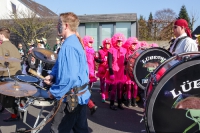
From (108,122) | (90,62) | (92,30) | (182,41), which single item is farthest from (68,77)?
(92,30)

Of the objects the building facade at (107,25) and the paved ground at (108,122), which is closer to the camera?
the paved ground at (108,122)

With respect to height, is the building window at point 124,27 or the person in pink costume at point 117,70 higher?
the building window at point 124,27

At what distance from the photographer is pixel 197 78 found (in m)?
2.35

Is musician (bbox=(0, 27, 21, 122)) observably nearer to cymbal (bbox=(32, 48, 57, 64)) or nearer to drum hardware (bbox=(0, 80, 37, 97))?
cymbal (bbox=(32, 48, 57, 64))

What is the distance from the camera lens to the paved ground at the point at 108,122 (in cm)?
435

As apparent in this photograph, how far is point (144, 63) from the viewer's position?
16.1ft

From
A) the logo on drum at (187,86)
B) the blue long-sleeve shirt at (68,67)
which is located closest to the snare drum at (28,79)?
Answer: the blue long-sleeve shirt at (68,67)

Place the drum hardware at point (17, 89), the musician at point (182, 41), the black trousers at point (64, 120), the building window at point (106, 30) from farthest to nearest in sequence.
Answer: the building window at point (106, 30)
the musician at point (182, 41)
the drum hardware at point (17, 89)
the black trousers at point (64, 120)

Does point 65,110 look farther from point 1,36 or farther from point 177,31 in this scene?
point 1,36

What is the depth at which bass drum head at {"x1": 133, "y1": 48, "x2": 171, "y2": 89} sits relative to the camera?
4.79 meters

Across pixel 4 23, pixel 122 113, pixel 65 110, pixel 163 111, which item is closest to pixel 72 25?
pixel 65 110

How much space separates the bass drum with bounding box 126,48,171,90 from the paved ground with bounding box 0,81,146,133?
727mm

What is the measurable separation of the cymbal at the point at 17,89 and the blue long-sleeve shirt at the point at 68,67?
0.41 metres

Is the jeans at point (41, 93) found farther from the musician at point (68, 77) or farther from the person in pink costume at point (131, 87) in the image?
the person in pink costume at point (131, 87)
